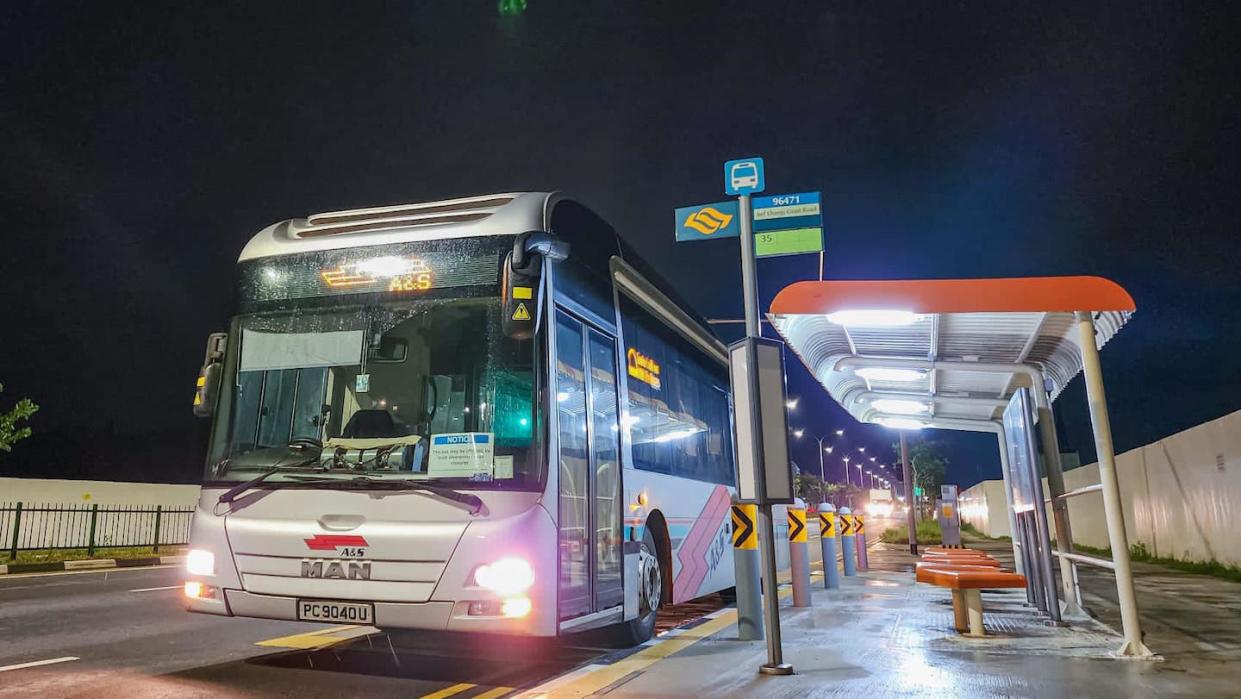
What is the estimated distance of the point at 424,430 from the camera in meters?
5.55

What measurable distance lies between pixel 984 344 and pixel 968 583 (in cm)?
213

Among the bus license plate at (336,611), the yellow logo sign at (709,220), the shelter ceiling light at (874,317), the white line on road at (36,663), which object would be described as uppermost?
the yellow logo sign at (709,220)

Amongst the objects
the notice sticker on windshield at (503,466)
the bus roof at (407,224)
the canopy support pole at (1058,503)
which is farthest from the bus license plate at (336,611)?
the canopy support pole at (1058,503)

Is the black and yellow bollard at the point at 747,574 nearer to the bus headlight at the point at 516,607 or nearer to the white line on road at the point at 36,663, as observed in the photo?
the bus headlight at the point at 516,607

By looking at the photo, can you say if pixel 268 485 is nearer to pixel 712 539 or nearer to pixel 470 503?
pixel 470 503

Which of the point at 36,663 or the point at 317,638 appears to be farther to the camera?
the point at 317,638

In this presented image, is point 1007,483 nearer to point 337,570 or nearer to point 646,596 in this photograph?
point 646,596

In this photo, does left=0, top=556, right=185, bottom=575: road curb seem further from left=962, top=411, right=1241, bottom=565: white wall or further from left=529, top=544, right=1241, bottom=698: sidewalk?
left=962, top=411, right=1241, bottom=565: white wall

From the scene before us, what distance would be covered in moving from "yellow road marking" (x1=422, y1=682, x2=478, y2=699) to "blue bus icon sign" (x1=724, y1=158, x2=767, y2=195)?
5.00m

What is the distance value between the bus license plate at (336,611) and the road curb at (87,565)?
1568 centimetres

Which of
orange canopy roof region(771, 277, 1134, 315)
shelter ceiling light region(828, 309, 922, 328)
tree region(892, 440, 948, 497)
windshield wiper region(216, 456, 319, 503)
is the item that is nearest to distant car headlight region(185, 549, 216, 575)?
windshield wiper region(216, 456, 319, 503)

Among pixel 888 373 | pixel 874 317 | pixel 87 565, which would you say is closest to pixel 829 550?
pixel 888 373

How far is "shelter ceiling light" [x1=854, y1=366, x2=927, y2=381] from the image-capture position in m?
8.23

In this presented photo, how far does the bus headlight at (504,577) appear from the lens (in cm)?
509
